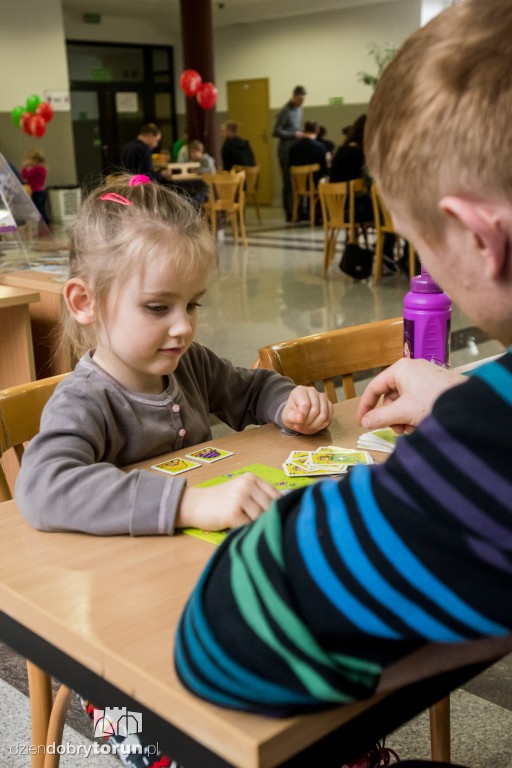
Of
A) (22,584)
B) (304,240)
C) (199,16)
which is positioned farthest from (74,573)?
(199,16)

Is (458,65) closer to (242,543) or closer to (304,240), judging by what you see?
(242,543)

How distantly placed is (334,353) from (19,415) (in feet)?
2.17

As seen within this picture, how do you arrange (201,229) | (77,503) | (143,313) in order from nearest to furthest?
(77,503) → (143,313) → (201,229)

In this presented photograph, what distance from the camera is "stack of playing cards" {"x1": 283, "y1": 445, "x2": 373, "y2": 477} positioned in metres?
1.10

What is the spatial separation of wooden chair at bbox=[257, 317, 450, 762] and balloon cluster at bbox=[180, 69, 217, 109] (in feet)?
36.6

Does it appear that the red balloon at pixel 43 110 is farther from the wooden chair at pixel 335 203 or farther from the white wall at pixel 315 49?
the wooden chair at pixel 335 203

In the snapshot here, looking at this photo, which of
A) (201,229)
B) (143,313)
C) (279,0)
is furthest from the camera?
(279,0)

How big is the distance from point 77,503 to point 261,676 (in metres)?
0.45

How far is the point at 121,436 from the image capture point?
1.22 m

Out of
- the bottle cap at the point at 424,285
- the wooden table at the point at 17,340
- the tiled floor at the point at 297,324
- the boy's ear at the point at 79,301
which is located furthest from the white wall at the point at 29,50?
the bottle cap at the point at 424,285

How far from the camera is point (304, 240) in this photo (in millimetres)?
10305

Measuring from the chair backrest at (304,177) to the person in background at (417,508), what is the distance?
37.0 feet

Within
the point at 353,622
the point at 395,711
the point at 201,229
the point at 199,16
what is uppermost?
the point at 199,16

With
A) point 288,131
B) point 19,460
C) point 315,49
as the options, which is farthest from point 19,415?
point 315,49
